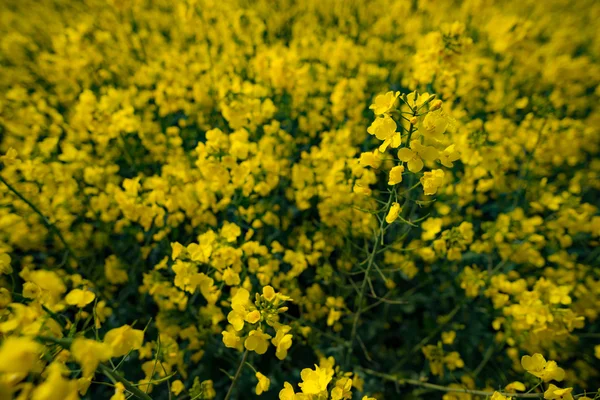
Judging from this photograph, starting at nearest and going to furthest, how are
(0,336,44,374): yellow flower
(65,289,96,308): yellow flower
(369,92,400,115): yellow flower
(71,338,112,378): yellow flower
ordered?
(0,336,44,374): yellow flower
(71,338,112,378): yellow flower
(65,289,96,308): yellow flower
(369,92,400,115): yellow flower

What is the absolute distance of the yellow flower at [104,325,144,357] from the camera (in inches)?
31.3

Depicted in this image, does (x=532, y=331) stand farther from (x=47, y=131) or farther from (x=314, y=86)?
(x=47, y=131)

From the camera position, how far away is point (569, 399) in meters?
1.01

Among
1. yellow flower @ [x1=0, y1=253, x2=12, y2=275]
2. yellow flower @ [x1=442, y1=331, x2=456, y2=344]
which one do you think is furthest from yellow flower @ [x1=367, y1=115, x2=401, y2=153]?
yellow flower @ [x1=442, y1=331, x2=456, y2=344]

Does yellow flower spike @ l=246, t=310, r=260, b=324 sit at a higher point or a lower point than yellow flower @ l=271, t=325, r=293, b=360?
higher

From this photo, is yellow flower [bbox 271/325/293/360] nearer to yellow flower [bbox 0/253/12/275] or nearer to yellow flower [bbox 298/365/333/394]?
yellow flower [bbox 298/365/333/394]

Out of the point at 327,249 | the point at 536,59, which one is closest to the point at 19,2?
the point at 327,249

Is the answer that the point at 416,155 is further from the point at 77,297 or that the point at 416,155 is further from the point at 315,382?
the point at 77,297

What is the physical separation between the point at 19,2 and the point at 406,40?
7110 mm

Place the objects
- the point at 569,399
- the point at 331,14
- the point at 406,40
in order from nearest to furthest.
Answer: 1. the point at 569,399
2. the point at 406,40
3. the point at 331,14

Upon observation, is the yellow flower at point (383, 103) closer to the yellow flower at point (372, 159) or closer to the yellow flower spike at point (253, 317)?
the yellow flower at point (372, 159)

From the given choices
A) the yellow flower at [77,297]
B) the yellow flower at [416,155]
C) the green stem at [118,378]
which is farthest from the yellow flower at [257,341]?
the yellow flower at [416,155]

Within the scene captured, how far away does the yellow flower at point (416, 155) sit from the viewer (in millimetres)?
1117

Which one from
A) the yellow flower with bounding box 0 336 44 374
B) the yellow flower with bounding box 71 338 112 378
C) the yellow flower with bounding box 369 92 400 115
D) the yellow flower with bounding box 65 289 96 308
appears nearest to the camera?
the yellow flower with bounding box 0 336 44 374
